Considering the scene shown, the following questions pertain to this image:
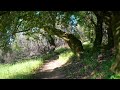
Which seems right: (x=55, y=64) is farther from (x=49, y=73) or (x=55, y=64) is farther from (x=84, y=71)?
(x=84, y=71)

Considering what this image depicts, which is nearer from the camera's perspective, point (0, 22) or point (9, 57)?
point (0, 22)

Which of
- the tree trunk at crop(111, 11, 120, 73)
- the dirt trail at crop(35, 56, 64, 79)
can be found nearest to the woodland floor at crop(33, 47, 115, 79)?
the dirt trail at crop(35, 56, 64, 79)

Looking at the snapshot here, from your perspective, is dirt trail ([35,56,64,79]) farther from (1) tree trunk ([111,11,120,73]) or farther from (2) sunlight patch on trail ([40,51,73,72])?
(1) tree trunk ([111,11,120,73])

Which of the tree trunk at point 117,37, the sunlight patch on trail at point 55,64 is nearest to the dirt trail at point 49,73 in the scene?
the sunlight patch on trail at point 55,64

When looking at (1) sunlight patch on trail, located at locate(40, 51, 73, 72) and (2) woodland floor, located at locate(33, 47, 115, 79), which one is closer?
(2) woodland floor, located at locate(33, 47, 115, 79)

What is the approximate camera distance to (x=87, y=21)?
21.0 m

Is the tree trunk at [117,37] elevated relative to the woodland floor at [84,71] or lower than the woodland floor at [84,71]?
elevated

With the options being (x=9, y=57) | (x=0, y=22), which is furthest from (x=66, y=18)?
(x=9, y=57)

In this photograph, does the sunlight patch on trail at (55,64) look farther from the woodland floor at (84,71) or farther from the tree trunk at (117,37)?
the tree trunk at (117,37)

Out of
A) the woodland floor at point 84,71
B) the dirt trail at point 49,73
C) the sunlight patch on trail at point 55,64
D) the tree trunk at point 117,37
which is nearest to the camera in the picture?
the tree trunk at point 117,37

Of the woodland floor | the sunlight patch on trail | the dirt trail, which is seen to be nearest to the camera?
the woodland floor
